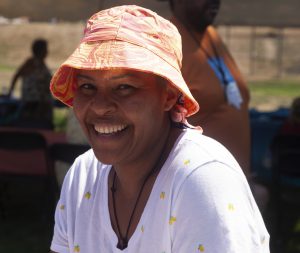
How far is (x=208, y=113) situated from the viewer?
2.97 metres

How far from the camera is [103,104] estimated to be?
145cm

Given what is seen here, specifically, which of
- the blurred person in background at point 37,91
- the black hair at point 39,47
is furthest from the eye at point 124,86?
the black hair at point 39,47

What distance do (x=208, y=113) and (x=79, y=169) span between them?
1346 millimetres

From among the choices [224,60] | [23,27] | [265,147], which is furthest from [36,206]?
[23,27]

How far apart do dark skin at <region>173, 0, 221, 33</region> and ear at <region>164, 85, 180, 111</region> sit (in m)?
1.54

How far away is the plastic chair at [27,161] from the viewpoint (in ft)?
15.7

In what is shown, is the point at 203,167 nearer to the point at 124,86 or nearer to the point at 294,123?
the point at 124,86

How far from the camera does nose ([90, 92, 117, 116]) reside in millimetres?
1443

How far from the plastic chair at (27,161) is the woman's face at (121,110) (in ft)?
10.9

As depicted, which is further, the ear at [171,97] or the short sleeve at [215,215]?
the ear at [171,97]

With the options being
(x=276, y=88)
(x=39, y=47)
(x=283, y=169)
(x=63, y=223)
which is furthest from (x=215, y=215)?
(x=276, y=88)

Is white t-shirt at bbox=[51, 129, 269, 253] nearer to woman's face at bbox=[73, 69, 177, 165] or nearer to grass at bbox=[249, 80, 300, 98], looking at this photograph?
woman's face at bbox=[73, 69, 177, 165]

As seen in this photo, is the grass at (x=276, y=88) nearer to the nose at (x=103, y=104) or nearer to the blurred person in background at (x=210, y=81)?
the blurred person in background at (x=210, y=81)

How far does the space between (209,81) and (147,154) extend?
149cm
